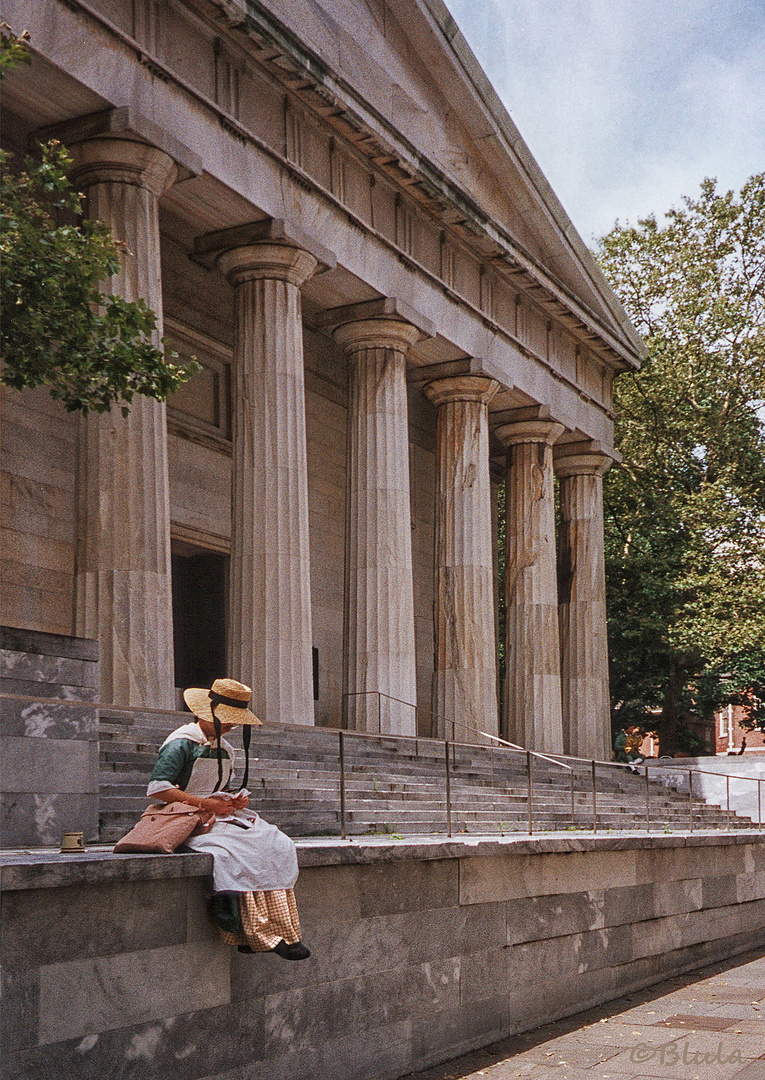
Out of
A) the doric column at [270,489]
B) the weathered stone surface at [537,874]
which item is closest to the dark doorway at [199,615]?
the doric column at [270,489]

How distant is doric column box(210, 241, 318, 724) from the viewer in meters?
20.7

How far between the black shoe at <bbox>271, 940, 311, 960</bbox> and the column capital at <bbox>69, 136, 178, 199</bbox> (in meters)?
13.1

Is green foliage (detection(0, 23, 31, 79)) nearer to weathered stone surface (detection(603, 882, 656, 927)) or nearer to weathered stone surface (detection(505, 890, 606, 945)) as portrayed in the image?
weathered stone surface (detection(505, 890, 606, 945))

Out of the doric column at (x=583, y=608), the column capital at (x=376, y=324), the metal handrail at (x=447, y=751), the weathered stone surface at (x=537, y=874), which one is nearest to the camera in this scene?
the metal handrail at (x=447, y=751)

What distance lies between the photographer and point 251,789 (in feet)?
43.7

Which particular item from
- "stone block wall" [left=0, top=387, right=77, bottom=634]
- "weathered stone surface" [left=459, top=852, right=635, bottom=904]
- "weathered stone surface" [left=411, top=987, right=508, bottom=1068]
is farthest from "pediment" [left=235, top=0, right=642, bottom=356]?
"weathered stone surface" [left=411, top=987, right=508, bottom=1068]

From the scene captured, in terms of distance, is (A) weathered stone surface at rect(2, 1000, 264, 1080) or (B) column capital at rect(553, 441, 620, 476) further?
(B) column capital at rect(553, 441, 620, 476)

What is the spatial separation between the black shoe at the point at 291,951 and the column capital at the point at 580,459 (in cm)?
2713

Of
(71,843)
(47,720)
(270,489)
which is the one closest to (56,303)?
(47,720)

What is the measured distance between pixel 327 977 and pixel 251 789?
4288 mm

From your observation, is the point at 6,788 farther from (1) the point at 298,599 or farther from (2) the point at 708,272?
(2) the point at 708,272

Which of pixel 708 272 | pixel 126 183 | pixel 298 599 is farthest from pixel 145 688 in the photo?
pixel 708 272

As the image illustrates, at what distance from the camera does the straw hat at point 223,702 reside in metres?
8.13

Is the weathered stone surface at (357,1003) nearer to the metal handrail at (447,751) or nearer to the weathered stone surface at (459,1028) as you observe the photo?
the weathered stone surface at (459,1028)
